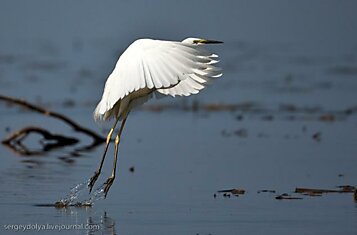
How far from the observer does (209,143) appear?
42.4 ft

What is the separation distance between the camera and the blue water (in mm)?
8367

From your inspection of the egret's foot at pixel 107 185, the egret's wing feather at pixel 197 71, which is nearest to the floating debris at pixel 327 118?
the egret's wing feather at pixel 197 71

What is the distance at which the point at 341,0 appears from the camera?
38281 mm

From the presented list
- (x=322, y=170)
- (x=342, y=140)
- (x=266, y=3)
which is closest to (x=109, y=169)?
(x=322, y=170)

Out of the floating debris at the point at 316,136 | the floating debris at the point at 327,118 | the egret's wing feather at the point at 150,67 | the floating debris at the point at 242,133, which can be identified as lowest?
the egret's wing feather at the point at 150,67

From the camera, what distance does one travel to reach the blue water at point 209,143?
8.37 metres

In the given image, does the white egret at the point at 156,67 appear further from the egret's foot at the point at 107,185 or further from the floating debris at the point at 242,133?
the floating debris at the point at 242,133

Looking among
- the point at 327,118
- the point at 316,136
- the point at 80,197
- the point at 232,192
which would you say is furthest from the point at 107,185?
the point at 327,118

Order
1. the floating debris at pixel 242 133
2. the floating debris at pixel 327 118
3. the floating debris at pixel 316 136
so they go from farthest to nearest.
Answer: the floating debris at pixel 327 118 → the floating debris at pixel 242 133 → the floating debris at pixel 316 136

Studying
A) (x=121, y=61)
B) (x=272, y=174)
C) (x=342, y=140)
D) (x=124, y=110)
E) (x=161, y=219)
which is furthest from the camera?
(x=342, y=140)

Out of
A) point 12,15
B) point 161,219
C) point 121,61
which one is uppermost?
point 12,15

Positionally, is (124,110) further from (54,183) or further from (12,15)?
(12,15)

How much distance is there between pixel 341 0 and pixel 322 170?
92.8ft

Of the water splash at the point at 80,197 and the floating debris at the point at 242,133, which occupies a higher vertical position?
the floating debris at the point at 242,133
